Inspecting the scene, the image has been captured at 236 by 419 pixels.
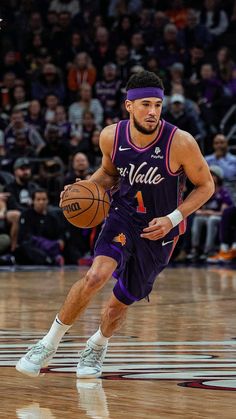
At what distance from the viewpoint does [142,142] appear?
263 inches

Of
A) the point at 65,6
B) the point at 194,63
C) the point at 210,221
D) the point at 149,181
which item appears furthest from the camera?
the point at 65,6

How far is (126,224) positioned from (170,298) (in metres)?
4.96

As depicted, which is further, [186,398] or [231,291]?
[231,291]

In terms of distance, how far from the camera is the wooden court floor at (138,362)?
528 cm

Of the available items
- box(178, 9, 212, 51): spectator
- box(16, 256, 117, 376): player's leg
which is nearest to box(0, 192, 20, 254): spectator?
box(178, 9, 212, 51): spectator

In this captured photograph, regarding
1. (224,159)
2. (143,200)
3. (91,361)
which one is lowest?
(224,159)

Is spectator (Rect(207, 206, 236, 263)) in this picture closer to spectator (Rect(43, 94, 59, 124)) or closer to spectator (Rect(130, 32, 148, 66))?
spectator (Rect(43, 94, 59, 124))

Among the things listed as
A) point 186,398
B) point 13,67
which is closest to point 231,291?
point 186,398

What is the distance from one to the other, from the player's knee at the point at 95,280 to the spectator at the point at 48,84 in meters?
13.6

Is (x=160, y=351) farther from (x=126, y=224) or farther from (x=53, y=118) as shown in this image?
(x=53, y=118)

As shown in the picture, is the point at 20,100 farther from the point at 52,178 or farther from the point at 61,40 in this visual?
the point at 52,178

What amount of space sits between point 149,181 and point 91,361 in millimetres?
1086

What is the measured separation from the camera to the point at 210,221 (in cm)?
1683

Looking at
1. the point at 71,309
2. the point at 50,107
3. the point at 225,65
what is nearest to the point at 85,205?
the point at 71,309
